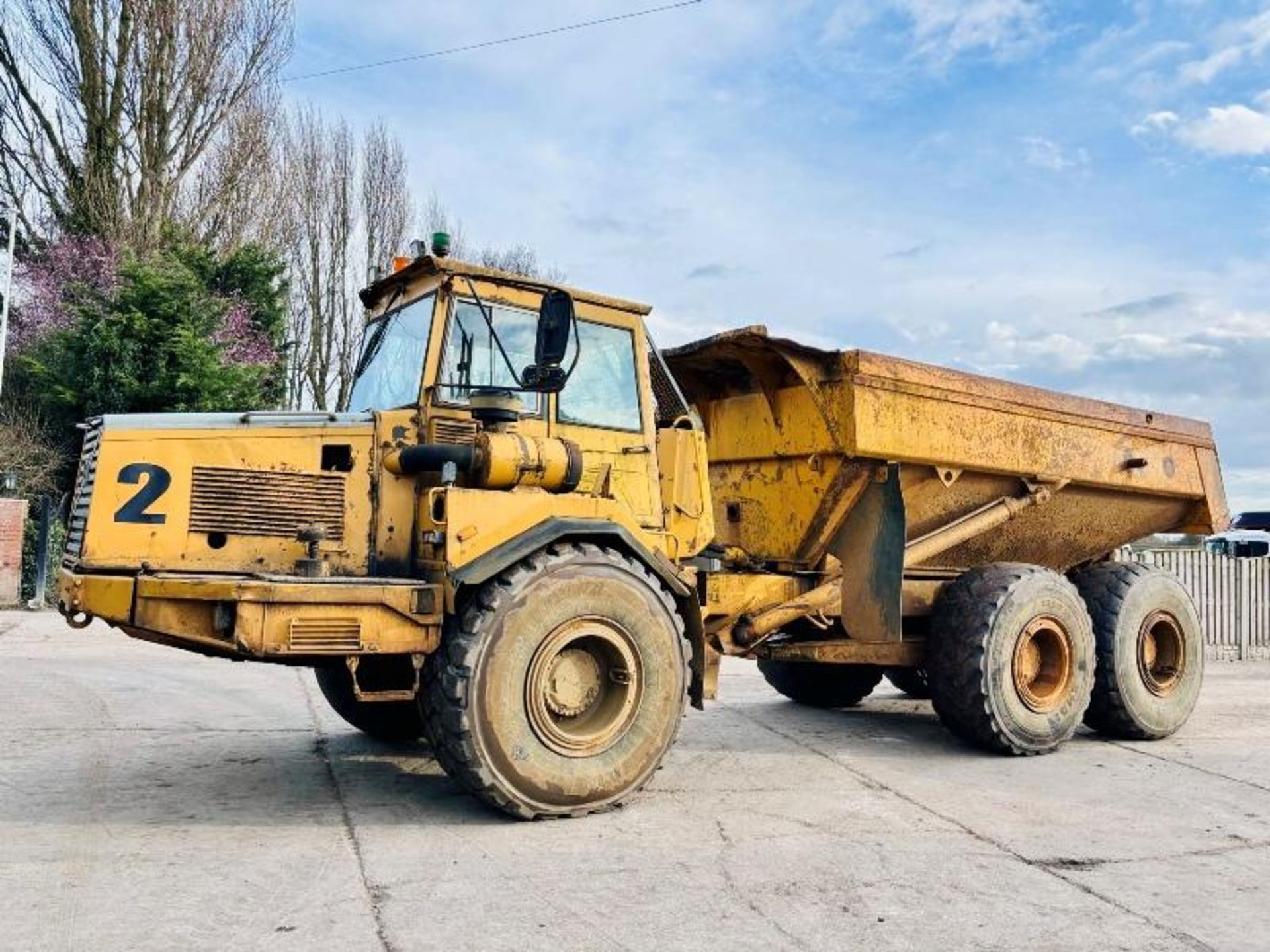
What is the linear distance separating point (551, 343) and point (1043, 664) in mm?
4529

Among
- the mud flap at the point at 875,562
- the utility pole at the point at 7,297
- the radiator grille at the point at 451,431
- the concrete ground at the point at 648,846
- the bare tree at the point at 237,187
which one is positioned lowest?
the concrete ground at the point at 648,846

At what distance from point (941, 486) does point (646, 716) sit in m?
3.17

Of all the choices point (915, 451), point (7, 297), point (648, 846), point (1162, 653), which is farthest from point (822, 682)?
point (7, 297)

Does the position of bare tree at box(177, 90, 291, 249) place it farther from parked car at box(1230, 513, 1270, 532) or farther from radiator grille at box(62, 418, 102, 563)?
parked car at box(1230, 513, 1270, 532)

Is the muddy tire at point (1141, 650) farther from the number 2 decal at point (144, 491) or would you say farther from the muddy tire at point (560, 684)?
the number 2 decal at point (144, 491)

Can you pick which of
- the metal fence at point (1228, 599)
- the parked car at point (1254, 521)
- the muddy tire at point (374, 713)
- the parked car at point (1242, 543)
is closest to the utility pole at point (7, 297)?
the muddy tire at point (374, 713)

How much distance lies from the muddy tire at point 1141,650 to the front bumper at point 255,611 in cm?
540

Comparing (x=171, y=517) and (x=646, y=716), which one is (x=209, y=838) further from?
(x=646, y=716)

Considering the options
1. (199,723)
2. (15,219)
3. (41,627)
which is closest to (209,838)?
(199,723)

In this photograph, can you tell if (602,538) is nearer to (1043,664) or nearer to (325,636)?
(325,636)

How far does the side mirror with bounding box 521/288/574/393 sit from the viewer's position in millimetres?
5129

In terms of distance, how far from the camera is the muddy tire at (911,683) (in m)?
9.12

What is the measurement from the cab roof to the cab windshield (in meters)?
0.15

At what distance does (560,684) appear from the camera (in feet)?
17.6
